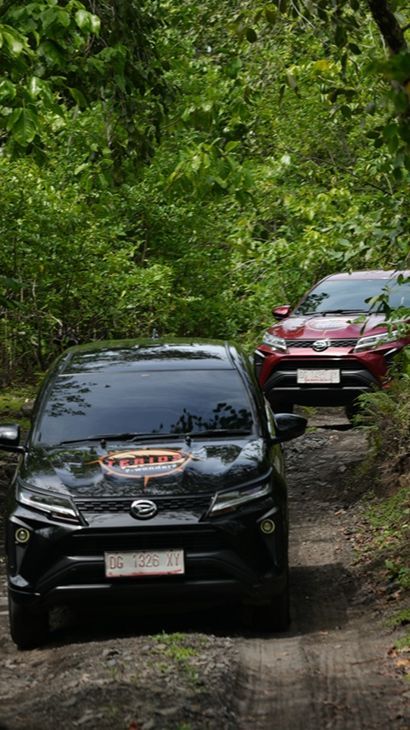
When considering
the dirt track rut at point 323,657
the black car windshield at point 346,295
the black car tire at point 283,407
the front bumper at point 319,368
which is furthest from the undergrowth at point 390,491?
the black car windshield at point 346,295

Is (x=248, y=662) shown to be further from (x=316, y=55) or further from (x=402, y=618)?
(x=316, y=55)

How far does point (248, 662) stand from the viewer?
6895mm

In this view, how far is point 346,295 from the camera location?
15.9 meters

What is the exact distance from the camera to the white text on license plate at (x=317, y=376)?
14539mm

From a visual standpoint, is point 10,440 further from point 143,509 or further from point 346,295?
point 346,295

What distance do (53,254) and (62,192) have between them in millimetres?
895

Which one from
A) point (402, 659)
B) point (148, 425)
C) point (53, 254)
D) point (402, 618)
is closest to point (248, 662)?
point (402, 659)

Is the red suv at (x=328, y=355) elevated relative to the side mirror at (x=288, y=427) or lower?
lower

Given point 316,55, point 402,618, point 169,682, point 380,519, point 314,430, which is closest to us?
point 169,682

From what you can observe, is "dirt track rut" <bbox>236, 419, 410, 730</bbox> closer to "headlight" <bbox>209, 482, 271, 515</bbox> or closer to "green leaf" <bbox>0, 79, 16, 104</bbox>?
"headlight" <bbox>209, 482, 271, 515</bbox>

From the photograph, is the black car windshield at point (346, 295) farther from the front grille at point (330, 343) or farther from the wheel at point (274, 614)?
the wheel at point (274, 614)

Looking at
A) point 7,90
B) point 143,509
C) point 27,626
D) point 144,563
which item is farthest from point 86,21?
point 27,626

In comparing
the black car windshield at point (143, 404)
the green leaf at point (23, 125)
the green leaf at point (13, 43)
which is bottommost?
the black car windshield at point (143, 404)

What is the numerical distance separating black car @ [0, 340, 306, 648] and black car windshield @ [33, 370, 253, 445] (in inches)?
0.4
